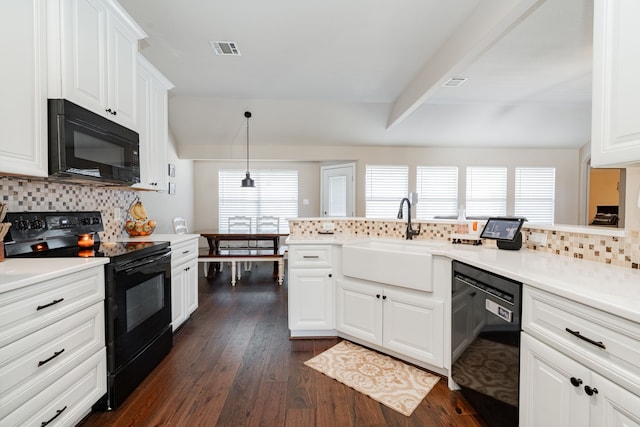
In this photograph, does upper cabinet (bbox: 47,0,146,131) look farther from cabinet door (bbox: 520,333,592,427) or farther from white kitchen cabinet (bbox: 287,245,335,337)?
cabinet door (bbox: 520,333,592,427)

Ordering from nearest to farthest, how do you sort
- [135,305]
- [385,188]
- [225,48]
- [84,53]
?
[84,53]
[135,305]
[225,48]
[385,188]

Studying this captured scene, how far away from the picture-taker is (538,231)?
6.39 feet

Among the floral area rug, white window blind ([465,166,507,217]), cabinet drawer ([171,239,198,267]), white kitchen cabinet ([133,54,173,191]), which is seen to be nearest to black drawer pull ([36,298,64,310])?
cabinet drawer ([171,239,198,267])

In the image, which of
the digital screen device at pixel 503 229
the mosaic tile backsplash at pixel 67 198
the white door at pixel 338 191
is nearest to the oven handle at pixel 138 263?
the mosaic tile backsplash at pixel 67 198

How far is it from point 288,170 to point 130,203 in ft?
12.2

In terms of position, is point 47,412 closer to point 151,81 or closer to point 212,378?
point 212,378

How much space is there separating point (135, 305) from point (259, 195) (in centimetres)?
475

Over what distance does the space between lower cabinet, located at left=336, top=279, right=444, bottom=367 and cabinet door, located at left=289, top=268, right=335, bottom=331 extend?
0.09m

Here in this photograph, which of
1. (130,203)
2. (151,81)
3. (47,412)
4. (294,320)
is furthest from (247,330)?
(151,81)

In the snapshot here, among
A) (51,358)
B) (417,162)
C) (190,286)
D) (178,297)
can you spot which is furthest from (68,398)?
(417,162)

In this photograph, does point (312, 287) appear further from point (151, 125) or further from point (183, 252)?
point (151, 125)

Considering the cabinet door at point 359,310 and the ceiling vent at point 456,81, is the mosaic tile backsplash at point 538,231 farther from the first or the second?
the ceiling vent at point 456,81

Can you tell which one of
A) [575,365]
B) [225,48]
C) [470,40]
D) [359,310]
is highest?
[225,48]

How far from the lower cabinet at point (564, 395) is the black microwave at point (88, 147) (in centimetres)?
236
